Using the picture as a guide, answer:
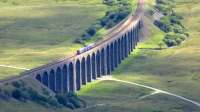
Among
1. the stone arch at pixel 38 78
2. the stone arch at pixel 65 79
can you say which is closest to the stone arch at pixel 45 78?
the stone arch at pixel 38 78

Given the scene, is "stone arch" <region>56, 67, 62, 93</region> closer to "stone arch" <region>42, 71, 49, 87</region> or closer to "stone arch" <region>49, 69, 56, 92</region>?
"stone arch" <region>49, 69, 56, 92</region>

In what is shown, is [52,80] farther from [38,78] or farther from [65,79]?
[65,79]

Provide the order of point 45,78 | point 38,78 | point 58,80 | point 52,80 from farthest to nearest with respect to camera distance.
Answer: point 58,80 → point 52,80 → point 45,78 → point 38,78

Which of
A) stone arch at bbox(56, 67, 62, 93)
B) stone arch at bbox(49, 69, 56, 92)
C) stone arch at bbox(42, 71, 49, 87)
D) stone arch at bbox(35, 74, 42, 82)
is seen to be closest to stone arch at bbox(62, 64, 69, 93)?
stone arch at bbox(56, 67, 62, 93)

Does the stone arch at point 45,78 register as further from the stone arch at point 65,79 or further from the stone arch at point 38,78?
the stone arch at point 65,79

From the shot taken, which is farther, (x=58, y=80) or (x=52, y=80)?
(x=58, y=80)

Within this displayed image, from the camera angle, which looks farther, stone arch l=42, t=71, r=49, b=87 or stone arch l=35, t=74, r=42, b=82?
stone arch l=42, t=71, r=49, b=87

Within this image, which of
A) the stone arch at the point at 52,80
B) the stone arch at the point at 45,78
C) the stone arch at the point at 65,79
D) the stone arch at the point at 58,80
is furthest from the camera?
the stone arch at the point at 65,79

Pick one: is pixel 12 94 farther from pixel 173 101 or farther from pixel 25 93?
pixel 173 101

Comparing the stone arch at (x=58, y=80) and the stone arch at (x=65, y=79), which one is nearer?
the stone arch at (x=58, y=80)

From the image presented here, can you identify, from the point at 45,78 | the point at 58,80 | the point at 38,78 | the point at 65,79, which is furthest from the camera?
the point at 65,79

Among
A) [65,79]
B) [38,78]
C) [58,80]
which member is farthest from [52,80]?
[65,79]

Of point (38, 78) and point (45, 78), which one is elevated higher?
point (38, 78)
